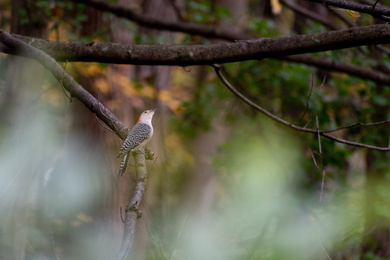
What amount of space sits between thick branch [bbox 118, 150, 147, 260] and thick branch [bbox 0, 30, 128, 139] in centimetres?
23

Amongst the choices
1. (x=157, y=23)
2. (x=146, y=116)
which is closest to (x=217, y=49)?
(x=146, y=116)

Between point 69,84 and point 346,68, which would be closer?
point 69,84

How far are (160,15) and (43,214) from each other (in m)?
5.69

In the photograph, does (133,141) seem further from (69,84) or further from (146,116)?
(146,116)

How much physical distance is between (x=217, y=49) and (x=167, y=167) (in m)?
2.69

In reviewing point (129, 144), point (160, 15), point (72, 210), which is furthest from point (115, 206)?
point (160, 15)

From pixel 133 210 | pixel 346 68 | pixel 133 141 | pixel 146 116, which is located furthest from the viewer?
pixel 346 68

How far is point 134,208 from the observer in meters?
1.89

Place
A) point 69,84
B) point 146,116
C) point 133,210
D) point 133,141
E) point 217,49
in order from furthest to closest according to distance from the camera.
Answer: point 146,116
point 217,49
point 69,84
point 133,141
point 133,210

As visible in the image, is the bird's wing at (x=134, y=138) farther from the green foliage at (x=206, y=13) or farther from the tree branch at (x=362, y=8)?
the green foliage at (x=206, y=13)

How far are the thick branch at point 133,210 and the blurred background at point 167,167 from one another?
83 millimetres

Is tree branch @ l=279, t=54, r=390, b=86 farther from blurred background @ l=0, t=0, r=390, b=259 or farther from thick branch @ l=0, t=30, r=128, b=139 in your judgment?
thick branch @ l=0, t=30, r=128, b=139

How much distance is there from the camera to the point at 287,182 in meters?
4.70

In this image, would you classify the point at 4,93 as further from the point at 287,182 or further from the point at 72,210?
the point at 287,182
